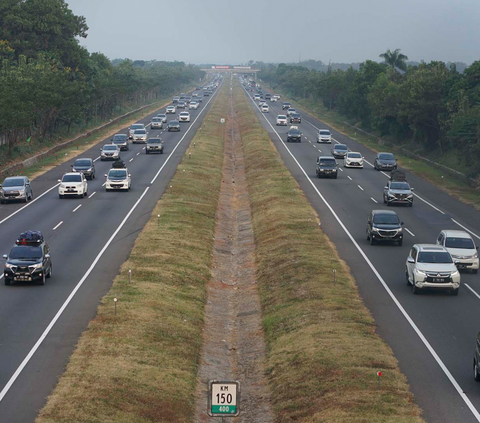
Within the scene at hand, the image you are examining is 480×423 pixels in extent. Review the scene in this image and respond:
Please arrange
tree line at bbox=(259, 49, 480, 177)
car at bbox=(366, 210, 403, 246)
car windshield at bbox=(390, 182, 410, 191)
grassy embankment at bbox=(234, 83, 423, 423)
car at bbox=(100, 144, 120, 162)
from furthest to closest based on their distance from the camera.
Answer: car at bbox=(100, 144, 120, 162) < tree line at bbox=(259, 49, 480, 177) < car windshield at bbox=(390, 182, 410, 191) < car at bbox=(366, 210, 403, 246) < grassy embankment at bbox=(234, 83, 423, 423)

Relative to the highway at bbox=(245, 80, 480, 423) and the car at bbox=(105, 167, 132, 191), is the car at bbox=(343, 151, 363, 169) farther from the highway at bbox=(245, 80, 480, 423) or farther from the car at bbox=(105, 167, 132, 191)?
the car at bbox=(105, 167, 132, 191)

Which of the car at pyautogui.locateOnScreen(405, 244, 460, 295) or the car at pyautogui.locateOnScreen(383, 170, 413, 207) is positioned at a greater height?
the car at pyautogui.locateOnScreen(405, 244, 460, 295)

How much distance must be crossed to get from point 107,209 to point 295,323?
24.8 meters

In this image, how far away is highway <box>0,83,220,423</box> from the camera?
21.5 m

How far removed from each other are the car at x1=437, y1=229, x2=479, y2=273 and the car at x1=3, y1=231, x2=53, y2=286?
17526mm

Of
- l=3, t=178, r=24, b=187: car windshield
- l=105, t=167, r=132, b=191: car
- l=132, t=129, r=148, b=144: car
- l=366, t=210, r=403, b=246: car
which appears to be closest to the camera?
l=366, t=210, r=403, b=246: car

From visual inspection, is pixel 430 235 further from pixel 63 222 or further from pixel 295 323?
pixel 63 222

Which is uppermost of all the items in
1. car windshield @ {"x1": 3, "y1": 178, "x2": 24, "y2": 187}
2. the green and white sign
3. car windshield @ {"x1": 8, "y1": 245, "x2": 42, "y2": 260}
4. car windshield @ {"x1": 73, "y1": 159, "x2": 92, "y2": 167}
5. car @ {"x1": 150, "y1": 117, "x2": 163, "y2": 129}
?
the green and white sign

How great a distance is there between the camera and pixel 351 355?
23562mm

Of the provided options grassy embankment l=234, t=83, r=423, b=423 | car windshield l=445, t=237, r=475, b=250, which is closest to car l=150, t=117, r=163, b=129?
grassy embankment l=234, t=83, r=423, b=423

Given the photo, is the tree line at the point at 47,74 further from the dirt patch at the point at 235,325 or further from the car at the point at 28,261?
the car at the point at 28,261

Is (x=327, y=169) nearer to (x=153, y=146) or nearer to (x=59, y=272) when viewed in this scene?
(x=153, y=146)

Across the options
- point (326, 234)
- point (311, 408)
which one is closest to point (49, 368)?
point (311, 408)

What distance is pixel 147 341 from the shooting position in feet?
83.5
